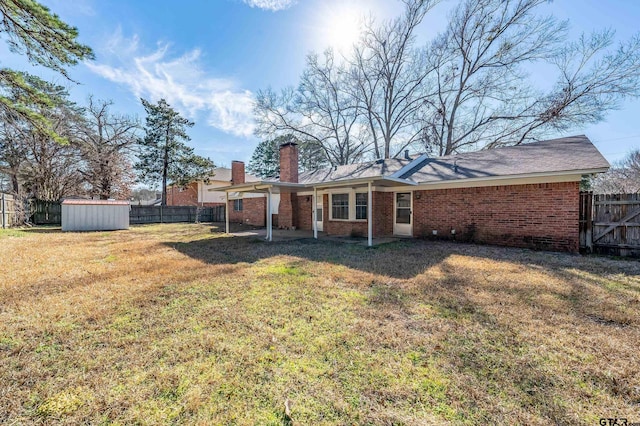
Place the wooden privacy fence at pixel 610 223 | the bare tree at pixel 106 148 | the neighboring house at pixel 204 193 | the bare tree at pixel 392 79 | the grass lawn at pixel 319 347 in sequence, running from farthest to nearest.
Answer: the neighboring house at pixel 204 193
the bare tree at pixel 106 148
the bare tree at pixel 392 79
the wooden privacy fence at pixel 610 223
the grass lawn at pixel 319 347

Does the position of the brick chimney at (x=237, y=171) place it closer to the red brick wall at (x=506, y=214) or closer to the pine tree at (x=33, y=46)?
the pine tree at (x=33, y=46)

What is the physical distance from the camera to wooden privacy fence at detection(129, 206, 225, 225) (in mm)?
19375

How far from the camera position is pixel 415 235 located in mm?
10344

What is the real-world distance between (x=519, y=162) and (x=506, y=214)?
6.08 feet

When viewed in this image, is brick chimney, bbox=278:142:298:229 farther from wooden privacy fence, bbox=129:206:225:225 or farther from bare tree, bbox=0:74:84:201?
bare tree, bbox=0:74:84:201

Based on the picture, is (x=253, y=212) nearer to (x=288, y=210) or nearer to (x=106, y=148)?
(x=288, y=210)

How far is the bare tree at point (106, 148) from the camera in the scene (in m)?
18.8

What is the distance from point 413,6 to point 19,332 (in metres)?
22.5

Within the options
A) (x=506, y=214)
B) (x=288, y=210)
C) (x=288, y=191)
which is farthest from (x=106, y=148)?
(x=506, y=214)

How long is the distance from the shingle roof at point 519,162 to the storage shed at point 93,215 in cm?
1466

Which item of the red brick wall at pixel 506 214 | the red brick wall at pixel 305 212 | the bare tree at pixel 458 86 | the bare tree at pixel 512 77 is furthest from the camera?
the bare tree at pixel 458 86

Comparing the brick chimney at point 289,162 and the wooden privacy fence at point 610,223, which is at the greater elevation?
the brick chimney at point 289,162

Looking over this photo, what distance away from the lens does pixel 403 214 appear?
10820mm

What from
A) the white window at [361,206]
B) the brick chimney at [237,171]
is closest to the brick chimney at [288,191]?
the white window at [361,206]
